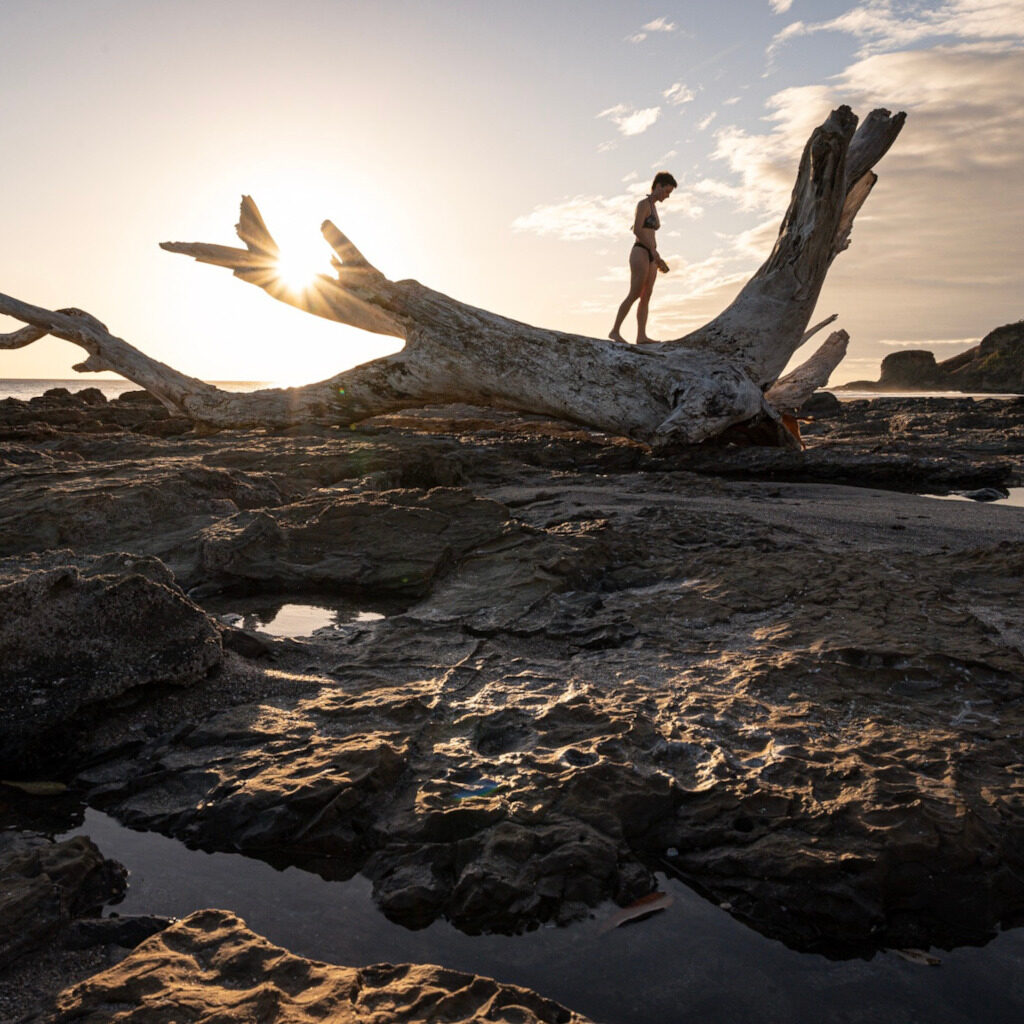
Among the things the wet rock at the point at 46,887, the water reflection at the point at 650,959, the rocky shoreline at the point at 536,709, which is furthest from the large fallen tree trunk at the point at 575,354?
the wet rock at the point at 46,887

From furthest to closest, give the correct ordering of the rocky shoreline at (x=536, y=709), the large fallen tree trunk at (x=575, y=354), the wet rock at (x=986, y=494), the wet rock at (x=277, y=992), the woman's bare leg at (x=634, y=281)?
1. the woman's bare leg at (x=634, y=281)
2. the large fallen tree trunk at (x=575, y=354)
3. the wet rock at (x=986, y=494)
4. the rocky shoreline at (x=536, y=709)
5. the wet rock at (x=277, y=992)

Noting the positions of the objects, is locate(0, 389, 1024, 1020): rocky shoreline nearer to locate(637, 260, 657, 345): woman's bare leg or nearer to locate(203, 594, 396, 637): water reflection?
locate(203, 594, 396, 637): water reflection

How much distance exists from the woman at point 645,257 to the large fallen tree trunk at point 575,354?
0.48m

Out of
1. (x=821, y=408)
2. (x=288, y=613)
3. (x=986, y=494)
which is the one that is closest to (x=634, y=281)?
(x=986, y=494)

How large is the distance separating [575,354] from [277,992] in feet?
20.8

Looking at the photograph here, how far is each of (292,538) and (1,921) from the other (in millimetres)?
2173

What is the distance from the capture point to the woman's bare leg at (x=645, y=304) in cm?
784

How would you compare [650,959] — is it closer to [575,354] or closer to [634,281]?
[575,354]

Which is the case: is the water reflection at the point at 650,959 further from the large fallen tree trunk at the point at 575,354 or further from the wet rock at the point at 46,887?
the large fallen tree trunk at the point at 575,354

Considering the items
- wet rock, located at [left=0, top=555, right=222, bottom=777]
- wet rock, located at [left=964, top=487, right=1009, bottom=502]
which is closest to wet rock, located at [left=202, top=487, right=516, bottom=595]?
wet rock, located at [left=0, top=555, right=222, bottom=777]

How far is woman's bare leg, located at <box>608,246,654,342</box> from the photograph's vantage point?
306 inches

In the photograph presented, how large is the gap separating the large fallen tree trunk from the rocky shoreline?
118 inches

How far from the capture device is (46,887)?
1.36 metres

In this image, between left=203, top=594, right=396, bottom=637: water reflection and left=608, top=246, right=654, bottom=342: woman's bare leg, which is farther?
left=608, top=246, right=654, bottom=342: woman's bare leg
